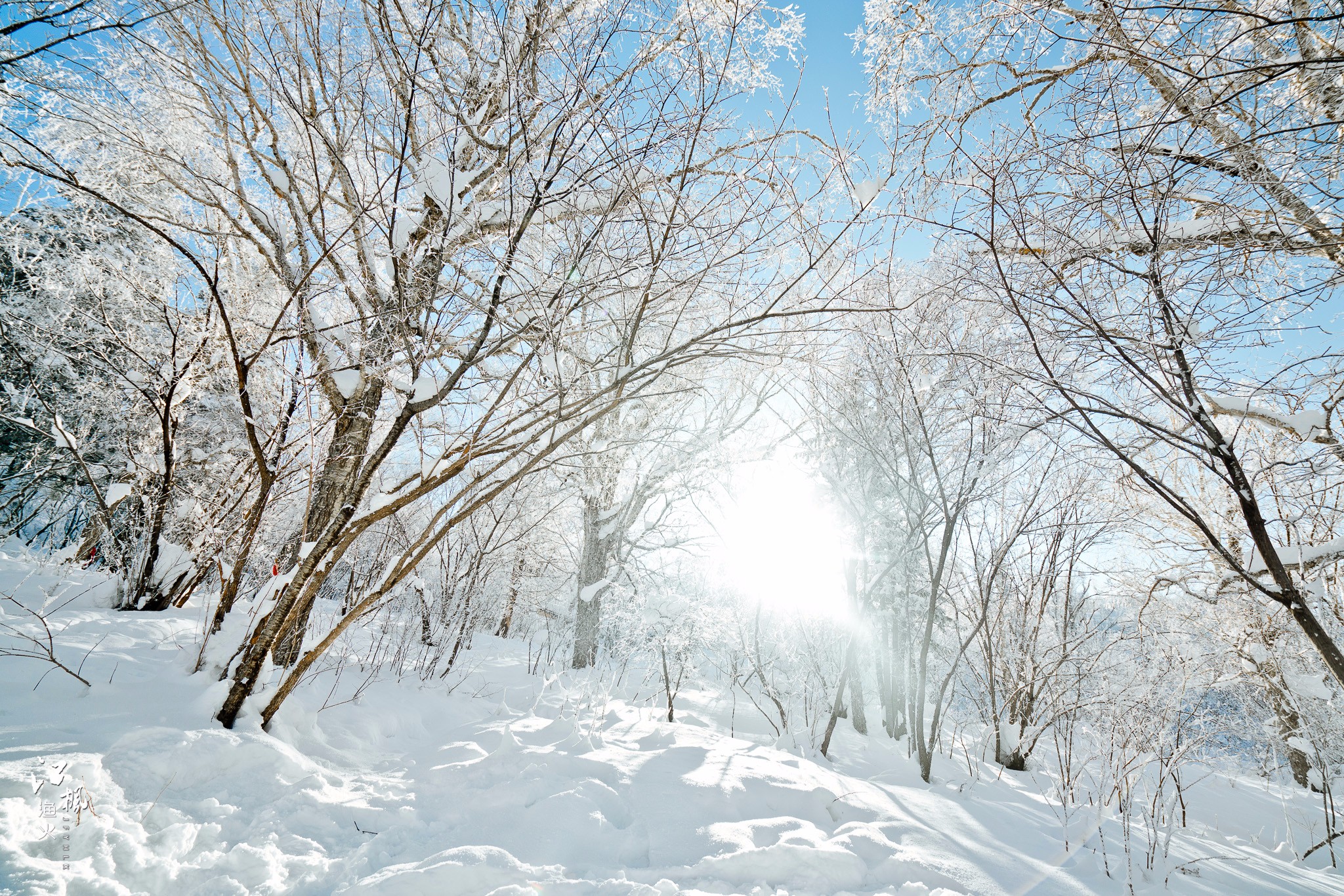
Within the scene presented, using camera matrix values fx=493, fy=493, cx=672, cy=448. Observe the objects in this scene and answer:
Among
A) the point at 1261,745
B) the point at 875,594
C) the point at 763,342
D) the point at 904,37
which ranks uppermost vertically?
the point at 904,37

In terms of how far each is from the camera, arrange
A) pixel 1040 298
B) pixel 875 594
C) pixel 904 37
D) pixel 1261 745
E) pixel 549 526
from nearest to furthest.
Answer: pixel 1040 298, pixel 904 37, pixel 875 594, pixel 549 526, pixel 1261 745

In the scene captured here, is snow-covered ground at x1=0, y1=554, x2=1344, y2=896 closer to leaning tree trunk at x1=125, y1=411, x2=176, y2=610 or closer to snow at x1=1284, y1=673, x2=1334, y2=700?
leaning tree trunk at x1=125, y1=411, x2=176, y2=610

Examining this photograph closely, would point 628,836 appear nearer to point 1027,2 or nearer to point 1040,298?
point 1040,298

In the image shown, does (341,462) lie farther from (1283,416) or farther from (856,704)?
(856,704)

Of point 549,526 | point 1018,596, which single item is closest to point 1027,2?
point 1018,596

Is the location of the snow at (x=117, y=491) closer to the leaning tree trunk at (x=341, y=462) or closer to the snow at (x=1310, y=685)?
the leaning tree trunk at (x=341, y=462)

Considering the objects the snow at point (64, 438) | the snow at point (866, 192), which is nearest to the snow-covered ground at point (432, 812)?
the snow at point (64, 438)

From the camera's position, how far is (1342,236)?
5.72 feet

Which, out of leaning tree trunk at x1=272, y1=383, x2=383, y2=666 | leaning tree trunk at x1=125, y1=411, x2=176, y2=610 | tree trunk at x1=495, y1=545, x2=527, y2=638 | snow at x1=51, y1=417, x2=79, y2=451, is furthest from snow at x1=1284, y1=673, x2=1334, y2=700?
snow at x1=51, y1=417, x2=79, y2=451

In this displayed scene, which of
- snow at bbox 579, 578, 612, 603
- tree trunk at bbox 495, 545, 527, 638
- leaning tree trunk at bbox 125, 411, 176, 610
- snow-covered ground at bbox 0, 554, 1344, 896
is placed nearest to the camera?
snow-covered ground at bbox 0, 554, 1344, 896

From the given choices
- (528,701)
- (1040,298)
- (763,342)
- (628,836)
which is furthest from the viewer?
(528,701)

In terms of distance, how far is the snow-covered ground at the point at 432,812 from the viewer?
1350 mm

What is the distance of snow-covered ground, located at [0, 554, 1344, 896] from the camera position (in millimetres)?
1350

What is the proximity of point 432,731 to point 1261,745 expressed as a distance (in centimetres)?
1693
